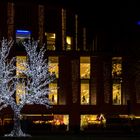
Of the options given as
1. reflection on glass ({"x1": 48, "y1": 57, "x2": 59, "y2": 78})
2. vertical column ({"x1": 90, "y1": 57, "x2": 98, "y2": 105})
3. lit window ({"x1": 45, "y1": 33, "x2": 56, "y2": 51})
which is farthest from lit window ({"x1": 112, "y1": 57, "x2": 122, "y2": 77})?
lit window ({"x1": 45, "y1": 33, "x2": 56, "y2": 51})

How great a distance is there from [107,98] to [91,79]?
3.13 m

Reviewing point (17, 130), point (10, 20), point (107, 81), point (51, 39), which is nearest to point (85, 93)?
point (107, 81)

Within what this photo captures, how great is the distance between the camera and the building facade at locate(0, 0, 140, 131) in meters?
67.1

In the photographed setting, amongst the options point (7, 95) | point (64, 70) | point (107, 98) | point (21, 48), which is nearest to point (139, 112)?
point (107, 98)

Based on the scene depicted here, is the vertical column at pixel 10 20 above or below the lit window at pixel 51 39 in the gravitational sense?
above

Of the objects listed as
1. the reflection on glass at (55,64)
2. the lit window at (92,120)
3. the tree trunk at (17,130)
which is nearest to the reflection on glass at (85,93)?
the lit window at (92,120)

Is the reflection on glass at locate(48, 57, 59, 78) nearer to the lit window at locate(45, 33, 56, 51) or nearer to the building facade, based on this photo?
the building facade

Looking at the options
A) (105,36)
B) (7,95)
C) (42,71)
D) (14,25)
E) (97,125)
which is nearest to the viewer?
(7,95)

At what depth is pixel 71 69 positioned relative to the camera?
6800cm

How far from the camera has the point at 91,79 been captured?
224 ft

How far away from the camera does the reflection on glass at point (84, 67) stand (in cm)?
6812

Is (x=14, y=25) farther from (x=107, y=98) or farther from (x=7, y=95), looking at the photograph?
(x=7, y=95)

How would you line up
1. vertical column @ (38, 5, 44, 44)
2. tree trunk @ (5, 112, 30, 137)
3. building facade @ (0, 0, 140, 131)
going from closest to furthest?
tree trunk @ (5, 112, 30, 137), building facade @ (0, 0, 140, 131), vertical column @ (38, 5, 44, 44)

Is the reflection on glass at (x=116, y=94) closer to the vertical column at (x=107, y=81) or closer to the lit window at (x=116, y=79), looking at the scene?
the lit window at (x=116, y=79)
